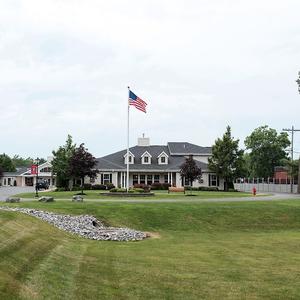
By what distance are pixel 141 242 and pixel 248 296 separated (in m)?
11.6

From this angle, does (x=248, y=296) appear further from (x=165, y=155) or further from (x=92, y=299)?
(x=165, y=155)

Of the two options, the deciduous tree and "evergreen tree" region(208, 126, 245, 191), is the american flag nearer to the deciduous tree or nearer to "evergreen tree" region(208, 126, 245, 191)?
"evergreen tree" region(208, 126, 245, 191)

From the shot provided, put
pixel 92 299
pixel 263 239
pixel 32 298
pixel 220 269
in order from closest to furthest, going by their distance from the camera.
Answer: pixel 32 298 < pixel 92 299 < pixel 220 269 < pixel 263 239

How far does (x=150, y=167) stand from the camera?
79.1 m

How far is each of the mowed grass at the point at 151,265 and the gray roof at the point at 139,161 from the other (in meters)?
48.8

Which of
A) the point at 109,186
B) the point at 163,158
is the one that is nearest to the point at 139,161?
the point at 163,158

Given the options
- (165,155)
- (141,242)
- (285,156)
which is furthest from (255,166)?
(141,242)

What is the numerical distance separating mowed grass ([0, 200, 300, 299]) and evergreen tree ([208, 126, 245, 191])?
155ft

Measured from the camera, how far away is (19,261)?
11.9 meters

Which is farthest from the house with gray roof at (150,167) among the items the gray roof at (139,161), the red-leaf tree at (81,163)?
the red-leaf tree at (81,163)

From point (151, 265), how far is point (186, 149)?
7074cm

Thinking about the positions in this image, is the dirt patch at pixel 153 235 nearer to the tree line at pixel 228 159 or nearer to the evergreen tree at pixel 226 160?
the tree line at pixel 228 159

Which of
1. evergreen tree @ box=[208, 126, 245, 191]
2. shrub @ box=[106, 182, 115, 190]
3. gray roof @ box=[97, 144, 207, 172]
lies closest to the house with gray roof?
gray roof @ box=[97, 144, 207, 172]

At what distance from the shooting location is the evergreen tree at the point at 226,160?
7612cm
